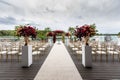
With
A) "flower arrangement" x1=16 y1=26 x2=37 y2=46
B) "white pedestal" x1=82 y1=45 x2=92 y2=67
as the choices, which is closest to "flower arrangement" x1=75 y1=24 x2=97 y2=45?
"white pedestal" x1=82 y1=45 x2=92 y2=67

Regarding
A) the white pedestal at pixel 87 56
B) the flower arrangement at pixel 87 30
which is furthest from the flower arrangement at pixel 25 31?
the white pedestal at pixel 87 56

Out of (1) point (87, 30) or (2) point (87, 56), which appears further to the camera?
(1) point (87, 30)

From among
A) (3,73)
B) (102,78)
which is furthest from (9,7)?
(102,78)

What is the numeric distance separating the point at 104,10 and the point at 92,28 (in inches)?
445

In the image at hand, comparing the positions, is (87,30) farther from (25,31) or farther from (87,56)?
(25,31)

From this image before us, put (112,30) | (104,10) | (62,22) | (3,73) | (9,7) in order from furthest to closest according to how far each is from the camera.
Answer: (62,22)
(112,30)
(9,7)
(104,10)
(3,73)

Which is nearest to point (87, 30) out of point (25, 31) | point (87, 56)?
point (87, 56)

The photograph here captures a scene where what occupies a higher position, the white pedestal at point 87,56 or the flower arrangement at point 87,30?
the flower arrangement at point 87,30

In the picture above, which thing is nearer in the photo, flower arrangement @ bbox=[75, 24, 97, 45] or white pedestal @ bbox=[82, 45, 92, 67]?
white pedestal @ bbox=[82, 45, 92, 67]

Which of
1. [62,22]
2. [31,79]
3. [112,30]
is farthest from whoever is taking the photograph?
[62,22]

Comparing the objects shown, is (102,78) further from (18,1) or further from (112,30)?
(112,30)

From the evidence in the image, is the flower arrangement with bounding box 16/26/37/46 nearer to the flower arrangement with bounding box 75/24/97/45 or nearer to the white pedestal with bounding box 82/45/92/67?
the flower arrangement with bounding box 75/24/97/45

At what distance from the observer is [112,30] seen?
80.8 ft

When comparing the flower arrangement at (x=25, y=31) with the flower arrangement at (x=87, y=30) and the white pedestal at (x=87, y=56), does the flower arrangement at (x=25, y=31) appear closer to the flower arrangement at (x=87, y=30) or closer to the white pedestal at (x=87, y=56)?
the flower arrangement at (x=87, y=30)
